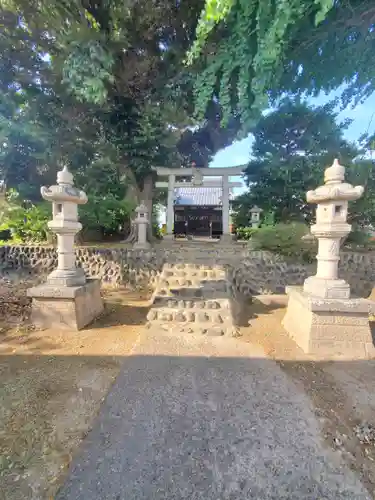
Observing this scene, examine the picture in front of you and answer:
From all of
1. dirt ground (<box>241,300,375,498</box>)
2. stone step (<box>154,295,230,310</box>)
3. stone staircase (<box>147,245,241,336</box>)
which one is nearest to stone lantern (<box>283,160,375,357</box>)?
dirt ground (<box>241,300,375,498</box>)

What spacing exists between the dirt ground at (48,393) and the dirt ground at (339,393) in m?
1.98

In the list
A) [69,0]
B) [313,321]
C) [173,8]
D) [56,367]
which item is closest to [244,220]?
[173,8]

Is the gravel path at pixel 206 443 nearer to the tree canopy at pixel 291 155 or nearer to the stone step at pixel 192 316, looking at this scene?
the stone step at pixel 192 316

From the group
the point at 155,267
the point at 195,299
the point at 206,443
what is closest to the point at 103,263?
the point at 155,267

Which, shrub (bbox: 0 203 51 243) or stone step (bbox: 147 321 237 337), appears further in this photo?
shrub (bbox: 0 203 51 243)

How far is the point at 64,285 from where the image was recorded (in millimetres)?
4055

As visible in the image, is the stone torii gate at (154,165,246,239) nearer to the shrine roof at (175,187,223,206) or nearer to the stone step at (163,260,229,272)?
the stone step at (163,260,229,272)

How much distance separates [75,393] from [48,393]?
0.26m

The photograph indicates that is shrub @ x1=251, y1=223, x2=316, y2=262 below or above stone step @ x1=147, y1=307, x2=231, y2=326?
above

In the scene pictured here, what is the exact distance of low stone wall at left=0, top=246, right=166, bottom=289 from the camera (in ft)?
25.0

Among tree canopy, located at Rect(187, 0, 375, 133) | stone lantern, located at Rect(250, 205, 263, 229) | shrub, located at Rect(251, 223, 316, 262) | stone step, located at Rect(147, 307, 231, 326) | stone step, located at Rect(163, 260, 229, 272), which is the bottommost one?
stone step, located at Rect(147, 307, 231, 326)

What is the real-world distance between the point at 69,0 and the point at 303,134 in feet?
30.0

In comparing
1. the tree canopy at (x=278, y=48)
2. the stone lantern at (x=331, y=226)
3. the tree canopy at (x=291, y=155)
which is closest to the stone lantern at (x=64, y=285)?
the tree canopy at (x=278, y=48)

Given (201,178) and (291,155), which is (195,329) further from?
(291,155)
